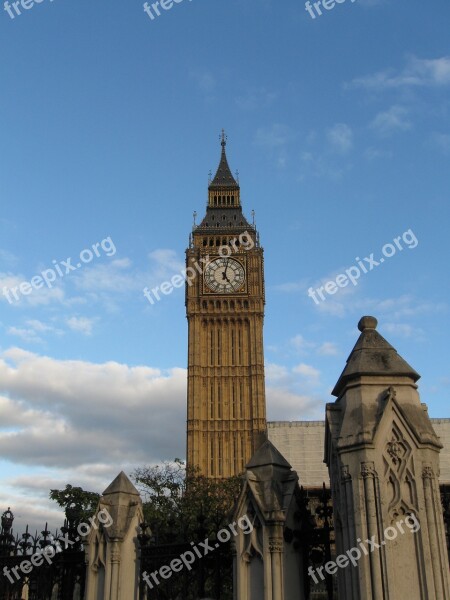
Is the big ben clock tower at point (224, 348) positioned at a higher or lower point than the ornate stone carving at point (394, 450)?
higher

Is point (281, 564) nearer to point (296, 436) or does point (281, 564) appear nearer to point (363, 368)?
point (363, 368)

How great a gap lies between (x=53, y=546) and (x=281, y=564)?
460 cm

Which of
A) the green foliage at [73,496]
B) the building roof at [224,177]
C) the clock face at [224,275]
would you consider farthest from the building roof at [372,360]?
the building roof at [224,177]

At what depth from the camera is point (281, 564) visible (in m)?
8.36

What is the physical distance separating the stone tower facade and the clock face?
68596mm

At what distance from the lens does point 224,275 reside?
77750 millimetres

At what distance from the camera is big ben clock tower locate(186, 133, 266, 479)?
233 feet

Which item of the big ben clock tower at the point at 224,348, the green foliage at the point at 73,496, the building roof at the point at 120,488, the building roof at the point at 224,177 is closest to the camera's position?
the building roof at the point at 120,488

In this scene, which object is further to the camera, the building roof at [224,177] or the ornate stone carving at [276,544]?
the building roof at [224,177]

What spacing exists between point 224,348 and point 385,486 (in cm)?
6797

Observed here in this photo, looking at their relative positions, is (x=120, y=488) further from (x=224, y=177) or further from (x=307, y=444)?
(x=224, y=177)

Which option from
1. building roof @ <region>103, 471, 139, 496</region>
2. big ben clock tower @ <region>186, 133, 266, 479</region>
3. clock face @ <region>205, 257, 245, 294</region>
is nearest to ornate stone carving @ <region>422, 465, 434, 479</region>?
building roof @ <region>103, 471, 139, 496</region>

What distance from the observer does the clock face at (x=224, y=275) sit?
3046 inches

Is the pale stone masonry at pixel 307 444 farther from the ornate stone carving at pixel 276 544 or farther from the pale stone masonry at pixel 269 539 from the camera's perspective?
the ornate stone carving at pixel 276 544
